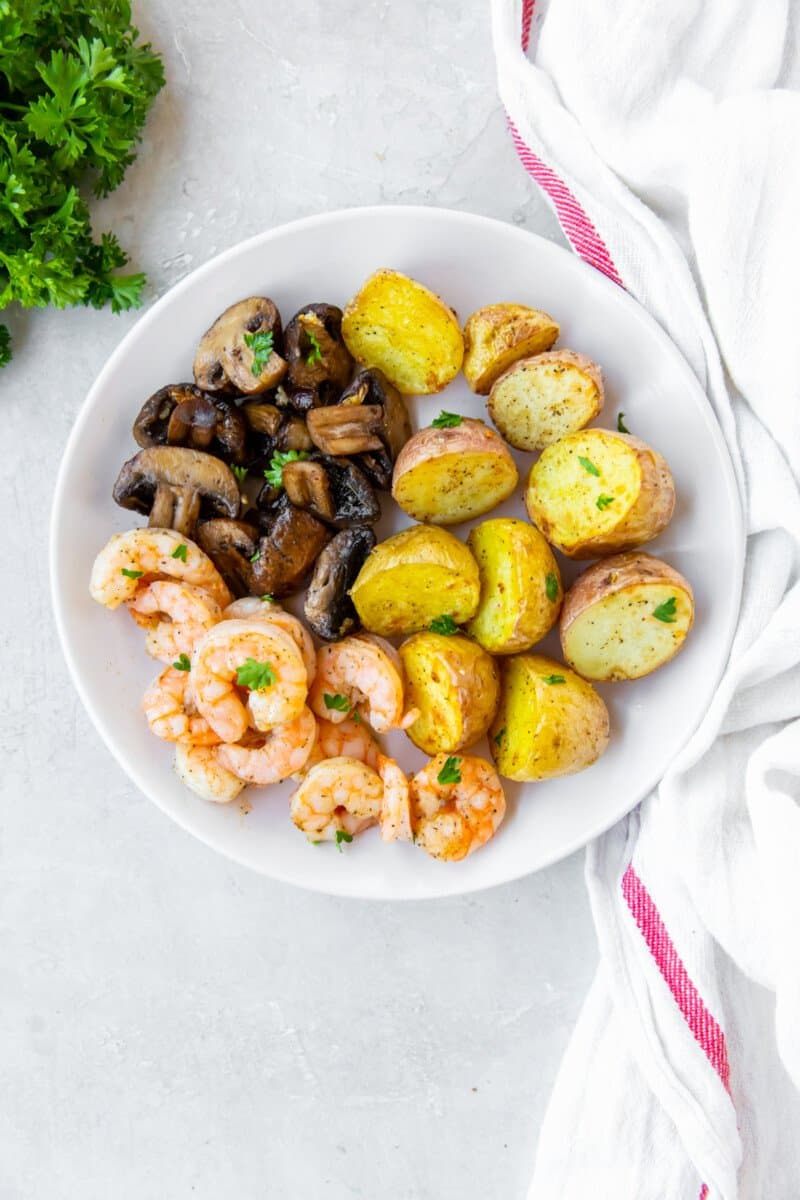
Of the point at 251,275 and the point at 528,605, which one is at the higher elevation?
the point at 251,275

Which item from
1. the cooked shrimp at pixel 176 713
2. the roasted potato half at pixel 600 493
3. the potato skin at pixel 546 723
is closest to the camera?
the roasted potato half at pixel 600 493

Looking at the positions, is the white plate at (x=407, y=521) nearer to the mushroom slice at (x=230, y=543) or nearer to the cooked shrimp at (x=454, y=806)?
the cooked shrimp at (x=454, y=806)

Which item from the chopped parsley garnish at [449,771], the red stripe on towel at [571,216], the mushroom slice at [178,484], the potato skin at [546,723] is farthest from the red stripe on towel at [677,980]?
the red stripe on towel at [571,216]

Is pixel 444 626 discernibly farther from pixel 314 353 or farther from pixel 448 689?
pixel 314 353

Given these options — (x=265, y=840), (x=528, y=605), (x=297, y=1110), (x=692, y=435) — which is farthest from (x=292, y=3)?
(x=297, y=1110)

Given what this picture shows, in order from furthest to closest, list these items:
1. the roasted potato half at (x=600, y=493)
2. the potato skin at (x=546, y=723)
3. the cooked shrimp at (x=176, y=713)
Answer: the cooked shrimp at (x=176, y=713) → the potato skin at (x=546, y=723) → the roasted potato half at (x=600, y=493)

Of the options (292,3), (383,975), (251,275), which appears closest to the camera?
(251,275)

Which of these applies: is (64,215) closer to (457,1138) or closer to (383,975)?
(383,975)

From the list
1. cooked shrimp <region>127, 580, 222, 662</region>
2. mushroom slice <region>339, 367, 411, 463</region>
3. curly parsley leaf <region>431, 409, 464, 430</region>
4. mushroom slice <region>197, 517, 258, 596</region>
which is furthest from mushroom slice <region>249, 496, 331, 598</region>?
curly parsley leaf <region>431, 409, 464, 430</region>
